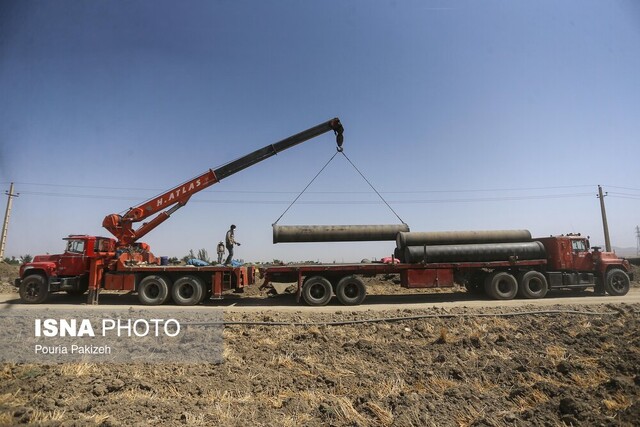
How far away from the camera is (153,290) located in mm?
14617

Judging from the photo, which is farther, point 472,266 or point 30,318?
point 472,266

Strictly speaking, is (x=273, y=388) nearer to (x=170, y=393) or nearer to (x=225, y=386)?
(x=225, y=386)

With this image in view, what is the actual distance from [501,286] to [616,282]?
5.35 m

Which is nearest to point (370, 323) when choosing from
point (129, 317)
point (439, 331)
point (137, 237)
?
point (439, 331)

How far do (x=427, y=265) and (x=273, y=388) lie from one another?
10.0 meters

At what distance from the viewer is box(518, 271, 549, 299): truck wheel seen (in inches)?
601

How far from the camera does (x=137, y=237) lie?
1588cm

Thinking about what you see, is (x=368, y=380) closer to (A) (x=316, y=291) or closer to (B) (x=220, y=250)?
(A) (x=316, y=291)

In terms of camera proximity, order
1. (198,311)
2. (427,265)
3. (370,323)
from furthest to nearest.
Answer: (427,265) → (198,311) → (370,323)

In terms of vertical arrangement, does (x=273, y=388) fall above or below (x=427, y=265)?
below

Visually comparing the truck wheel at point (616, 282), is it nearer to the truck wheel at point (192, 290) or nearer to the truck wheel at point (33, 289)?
the truck wheel at point (192, 290)

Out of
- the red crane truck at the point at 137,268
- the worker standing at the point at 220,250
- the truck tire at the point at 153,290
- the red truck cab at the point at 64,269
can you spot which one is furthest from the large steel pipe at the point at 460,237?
the red truck cab at the point at 64,269

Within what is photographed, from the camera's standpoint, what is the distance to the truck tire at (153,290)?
14312 millimetres

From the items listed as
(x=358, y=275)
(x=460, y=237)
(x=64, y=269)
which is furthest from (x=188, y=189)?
(x=460, y=237)
